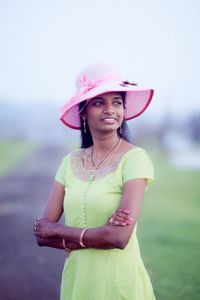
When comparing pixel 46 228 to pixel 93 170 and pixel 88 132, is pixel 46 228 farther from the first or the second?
pixel 88 132

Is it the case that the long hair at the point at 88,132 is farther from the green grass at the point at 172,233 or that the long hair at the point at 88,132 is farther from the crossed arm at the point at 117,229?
the green grass at the point at 172,233

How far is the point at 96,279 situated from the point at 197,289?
1653mm

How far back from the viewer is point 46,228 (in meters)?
1.79

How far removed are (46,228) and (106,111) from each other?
52 centimetres

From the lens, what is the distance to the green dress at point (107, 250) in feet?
→ 5.48

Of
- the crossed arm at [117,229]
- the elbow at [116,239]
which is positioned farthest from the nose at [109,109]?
the elbow at [116,239]

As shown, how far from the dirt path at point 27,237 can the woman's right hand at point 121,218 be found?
66.7 inches

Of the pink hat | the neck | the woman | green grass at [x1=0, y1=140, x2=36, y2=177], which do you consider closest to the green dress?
the woman

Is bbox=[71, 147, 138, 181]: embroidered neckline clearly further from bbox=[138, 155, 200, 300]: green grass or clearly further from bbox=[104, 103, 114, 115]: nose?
bbox=[138, 155, 200, 300]: green grass

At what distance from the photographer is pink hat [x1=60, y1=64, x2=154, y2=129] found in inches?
70.5

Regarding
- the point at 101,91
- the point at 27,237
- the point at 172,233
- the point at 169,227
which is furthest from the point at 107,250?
the point at 169,227

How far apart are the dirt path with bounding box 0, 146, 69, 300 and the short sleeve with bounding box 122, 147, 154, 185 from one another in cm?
173

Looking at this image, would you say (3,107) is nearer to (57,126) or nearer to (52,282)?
(57,126)

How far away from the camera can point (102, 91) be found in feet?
5.73
